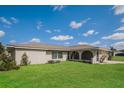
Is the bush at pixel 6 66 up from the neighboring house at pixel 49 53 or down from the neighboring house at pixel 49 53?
down

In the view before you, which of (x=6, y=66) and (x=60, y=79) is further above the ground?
(x=6, y=66)

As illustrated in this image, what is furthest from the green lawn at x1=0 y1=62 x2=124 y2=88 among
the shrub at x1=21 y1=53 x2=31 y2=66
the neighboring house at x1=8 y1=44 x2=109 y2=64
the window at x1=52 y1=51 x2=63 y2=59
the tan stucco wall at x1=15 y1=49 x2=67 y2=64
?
the window at x1=52 y1=51 x2=63 y2=59

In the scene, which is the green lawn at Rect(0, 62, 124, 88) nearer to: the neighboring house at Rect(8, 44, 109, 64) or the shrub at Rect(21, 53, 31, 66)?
the shrub at Rect(21, 53, 31, 66)

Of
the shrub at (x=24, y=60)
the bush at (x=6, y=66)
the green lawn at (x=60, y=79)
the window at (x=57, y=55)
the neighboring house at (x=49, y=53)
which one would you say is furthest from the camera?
the window at (x=57, y=55)

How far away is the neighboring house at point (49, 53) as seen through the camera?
2111 cm

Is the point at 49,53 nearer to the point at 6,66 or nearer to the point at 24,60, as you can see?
the point at 24,60

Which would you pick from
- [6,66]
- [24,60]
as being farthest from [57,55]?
[6,66]

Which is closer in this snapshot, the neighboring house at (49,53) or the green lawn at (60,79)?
the green lawn at (60,79)

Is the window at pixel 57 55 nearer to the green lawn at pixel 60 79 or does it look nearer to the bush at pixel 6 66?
the bush at pixel 6 66

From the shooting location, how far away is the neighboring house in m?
21.1

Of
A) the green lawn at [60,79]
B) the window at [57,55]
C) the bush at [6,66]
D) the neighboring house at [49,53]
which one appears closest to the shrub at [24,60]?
the neighboring house at [49,53]

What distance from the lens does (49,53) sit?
25312 mm

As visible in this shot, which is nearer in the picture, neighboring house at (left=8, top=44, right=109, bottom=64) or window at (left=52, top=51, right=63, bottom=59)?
neighboring house at (left=8, top=44, right=109, bottom=64)

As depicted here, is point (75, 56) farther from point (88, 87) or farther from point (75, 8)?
point (88, 87)
